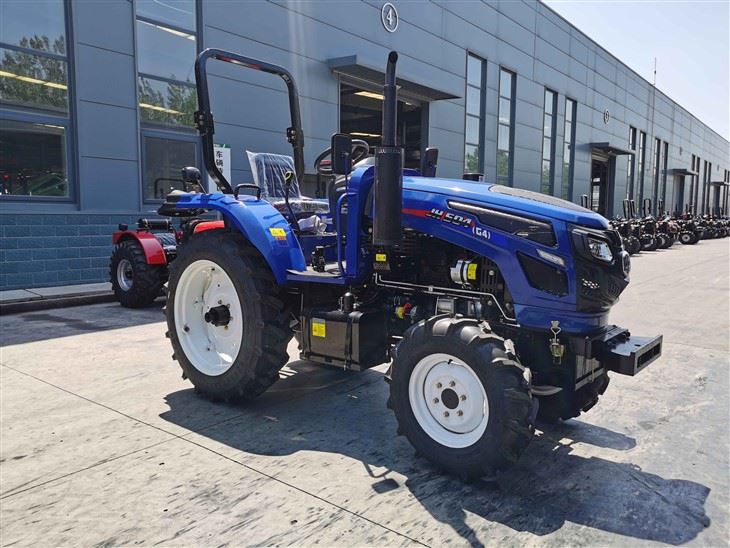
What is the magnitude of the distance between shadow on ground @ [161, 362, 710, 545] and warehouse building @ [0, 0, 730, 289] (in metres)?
6.12

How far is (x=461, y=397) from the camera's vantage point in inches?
118

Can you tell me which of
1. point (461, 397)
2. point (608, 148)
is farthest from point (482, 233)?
point (608, 148)

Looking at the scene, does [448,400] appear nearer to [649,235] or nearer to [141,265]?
[141,265]

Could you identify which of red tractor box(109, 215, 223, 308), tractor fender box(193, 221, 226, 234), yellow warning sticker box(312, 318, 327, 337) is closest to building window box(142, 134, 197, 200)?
red tractor box(109, 215, 223, 308)

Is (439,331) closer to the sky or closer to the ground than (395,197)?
closer to the ground

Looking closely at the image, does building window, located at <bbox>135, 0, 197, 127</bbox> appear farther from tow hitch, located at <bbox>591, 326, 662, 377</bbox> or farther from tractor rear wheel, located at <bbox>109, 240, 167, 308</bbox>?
tow hitch, located at <bbox>591, 326, 662, 377</bbox>

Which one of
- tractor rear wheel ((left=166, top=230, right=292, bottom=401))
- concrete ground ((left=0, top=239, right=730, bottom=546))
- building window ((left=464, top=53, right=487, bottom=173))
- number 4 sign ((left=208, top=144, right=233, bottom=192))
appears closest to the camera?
concrete ground ((left=0, top=239, right=730, bottom=546))

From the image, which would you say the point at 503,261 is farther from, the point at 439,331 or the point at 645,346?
the point at 645,346

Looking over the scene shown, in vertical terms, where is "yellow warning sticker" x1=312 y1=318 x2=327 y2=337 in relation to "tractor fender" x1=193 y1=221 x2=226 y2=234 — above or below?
below

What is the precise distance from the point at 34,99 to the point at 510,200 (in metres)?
8.62

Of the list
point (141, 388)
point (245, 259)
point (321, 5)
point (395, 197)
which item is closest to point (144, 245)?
point (141, 388)

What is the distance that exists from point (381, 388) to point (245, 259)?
1436 mm

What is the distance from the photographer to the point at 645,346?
3172mm

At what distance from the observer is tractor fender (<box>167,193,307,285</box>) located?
3.98 metres
